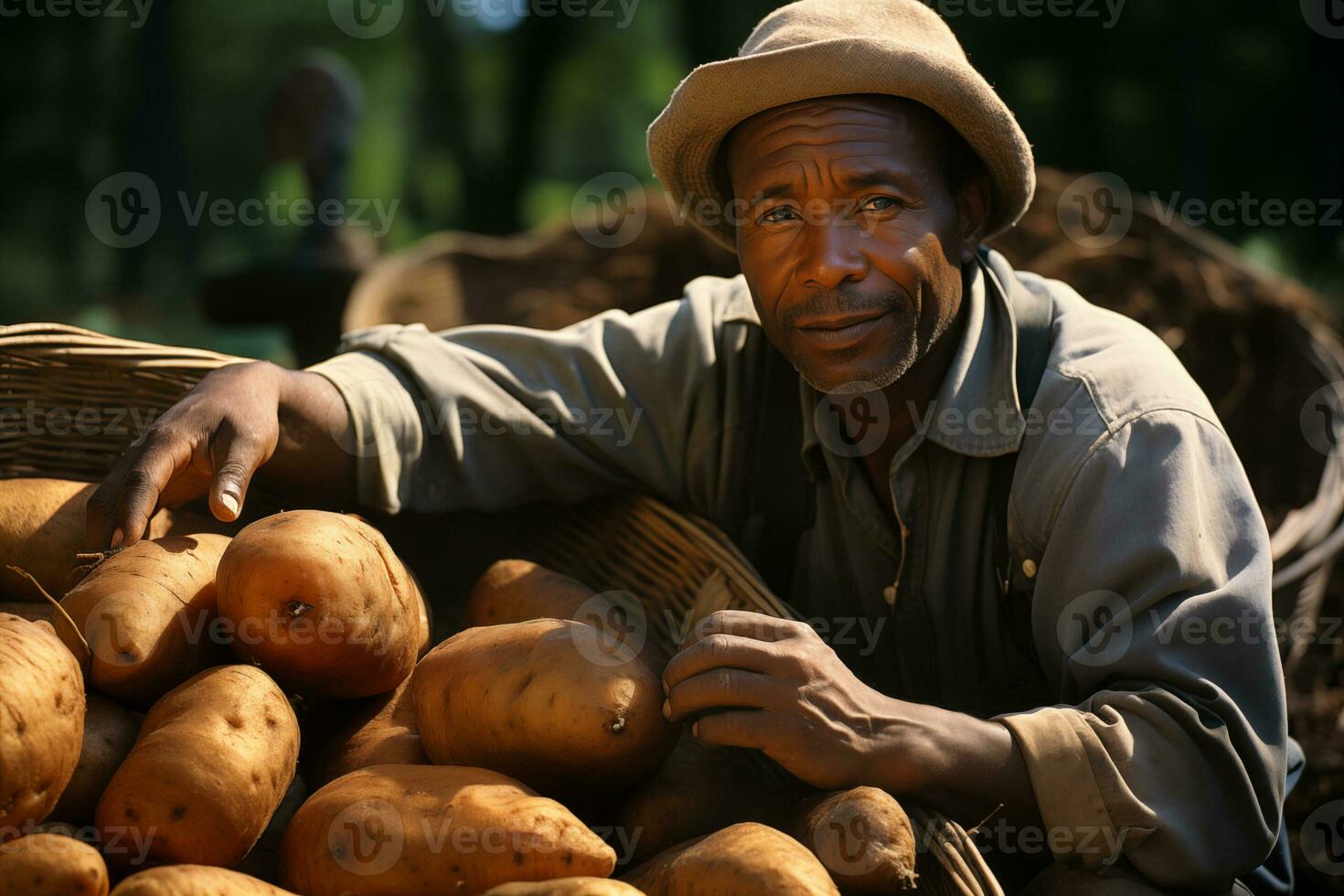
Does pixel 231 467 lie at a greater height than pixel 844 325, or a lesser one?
lesser

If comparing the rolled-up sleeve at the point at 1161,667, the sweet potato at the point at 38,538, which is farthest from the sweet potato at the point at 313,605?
the rolled-up sleeve at the point at 1161,667

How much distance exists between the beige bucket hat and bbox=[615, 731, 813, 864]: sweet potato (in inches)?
42.4

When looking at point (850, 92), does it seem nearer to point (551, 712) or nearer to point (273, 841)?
point (551, 712)

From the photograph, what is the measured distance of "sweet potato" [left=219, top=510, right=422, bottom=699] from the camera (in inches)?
→ 69.8

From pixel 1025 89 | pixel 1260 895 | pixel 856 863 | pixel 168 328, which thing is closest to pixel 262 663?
pixel 856 863

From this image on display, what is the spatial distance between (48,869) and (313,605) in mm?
507

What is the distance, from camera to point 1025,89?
8.25m

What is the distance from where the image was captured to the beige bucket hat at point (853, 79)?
6.72ft

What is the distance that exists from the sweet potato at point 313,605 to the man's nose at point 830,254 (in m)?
0.84

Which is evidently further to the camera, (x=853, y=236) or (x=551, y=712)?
(x=853, y=236)

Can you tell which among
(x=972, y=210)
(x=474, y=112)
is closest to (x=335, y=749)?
(x=972, y=210)

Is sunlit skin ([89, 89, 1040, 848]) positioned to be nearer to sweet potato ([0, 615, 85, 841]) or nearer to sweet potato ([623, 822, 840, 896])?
sweet potato ([623, 822, 840, 896])

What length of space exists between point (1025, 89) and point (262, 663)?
24.7 ft

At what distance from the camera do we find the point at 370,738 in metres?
1.88
